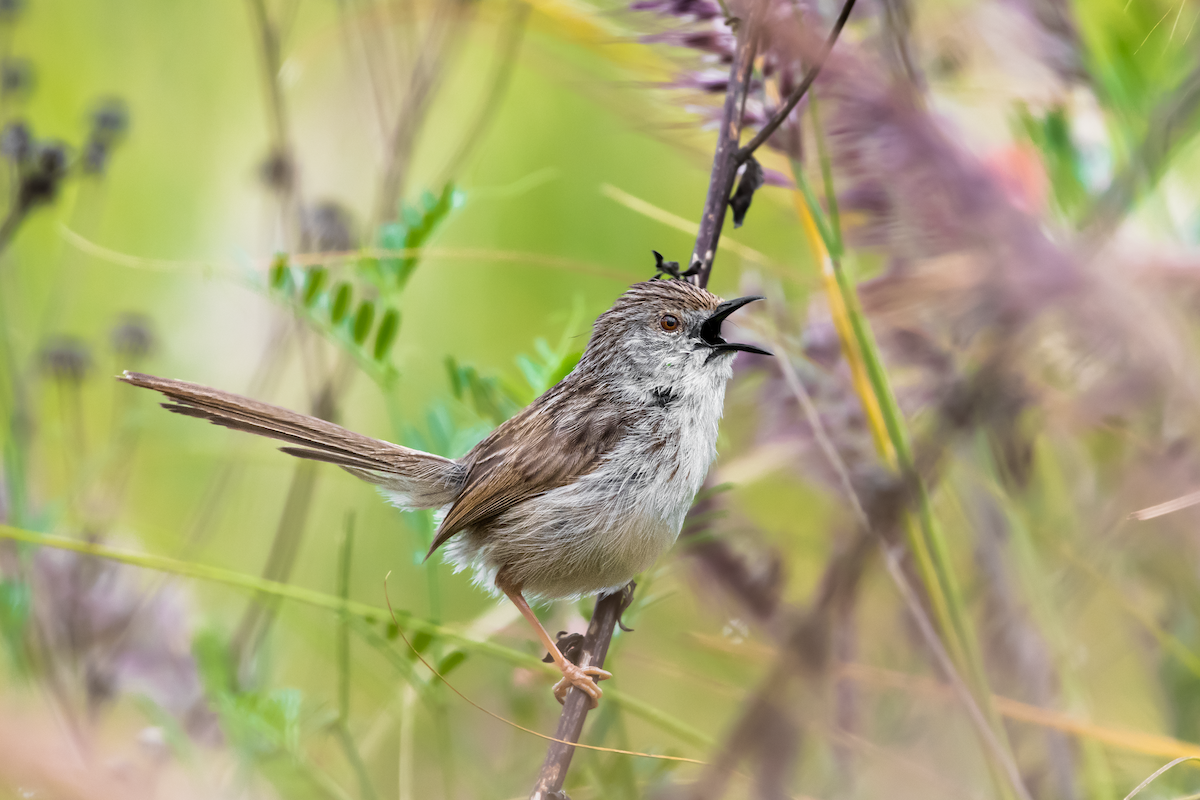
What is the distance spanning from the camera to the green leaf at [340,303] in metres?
2.50

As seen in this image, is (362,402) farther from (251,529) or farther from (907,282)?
(907,282)

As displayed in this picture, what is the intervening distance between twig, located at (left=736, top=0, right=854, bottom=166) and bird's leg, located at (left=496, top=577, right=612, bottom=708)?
1218 millimetres

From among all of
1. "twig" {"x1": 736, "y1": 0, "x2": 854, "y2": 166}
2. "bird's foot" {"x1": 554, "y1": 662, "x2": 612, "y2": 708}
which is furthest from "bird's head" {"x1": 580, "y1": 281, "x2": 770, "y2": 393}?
"bird's foot" {"x1": 554, "y1": 662, "x2": 612, "y2": 708}

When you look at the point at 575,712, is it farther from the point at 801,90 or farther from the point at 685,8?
the point at 685,8

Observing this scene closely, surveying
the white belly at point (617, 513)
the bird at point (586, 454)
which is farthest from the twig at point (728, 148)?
the white belly at point (617, 513)

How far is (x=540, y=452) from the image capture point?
2.59 meters

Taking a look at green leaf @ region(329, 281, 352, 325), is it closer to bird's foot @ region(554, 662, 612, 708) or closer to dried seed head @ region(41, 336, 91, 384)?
bird's foot @ region(554, 662, 612, 708)

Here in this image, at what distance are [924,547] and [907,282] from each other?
0.59 meters

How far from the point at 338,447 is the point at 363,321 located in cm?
40

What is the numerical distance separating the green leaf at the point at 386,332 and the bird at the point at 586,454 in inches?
11.4

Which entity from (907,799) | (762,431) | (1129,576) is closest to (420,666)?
(762,431)

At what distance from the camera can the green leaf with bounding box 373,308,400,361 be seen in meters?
2.53

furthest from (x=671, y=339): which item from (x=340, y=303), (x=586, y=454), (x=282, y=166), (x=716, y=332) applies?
(x=282, y=166)

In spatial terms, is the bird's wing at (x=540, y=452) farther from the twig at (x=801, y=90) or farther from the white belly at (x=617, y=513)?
the twig at (x=801, y=90)
